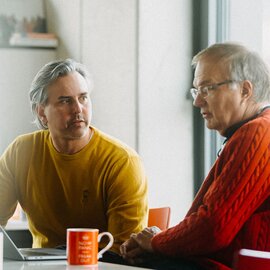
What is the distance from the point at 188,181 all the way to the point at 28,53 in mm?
1117

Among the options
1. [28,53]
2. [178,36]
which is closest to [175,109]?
[178,36]

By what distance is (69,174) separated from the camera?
134 inches

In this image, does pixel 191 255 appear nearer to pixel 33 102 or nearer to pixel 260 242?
pixel 260 242

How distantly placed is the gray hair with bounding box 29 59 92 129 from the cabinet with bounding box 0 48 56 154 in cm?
36

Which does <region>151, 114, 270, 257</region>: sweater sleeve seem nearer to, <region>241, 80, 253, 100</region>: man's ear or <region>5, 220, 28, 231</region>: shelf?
<region>241, 80, 253, 100</region>: man's ear

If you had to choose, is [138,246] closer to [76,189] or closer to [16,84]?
[76,189]

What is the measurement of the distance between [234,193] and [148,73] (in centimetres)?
173

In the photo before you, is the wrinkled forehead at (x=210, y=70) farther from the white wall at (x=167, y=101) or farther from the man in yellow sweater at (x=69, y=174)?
the white wall at (x=167, y=101)

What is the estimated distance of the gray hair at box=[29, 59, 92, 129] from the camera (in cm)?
342

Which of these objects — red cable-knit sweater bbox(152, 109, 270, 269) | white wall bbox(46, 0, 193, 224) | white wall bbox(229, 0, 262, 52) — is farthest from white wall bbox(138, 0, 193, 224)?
red cable-knit sweater bbox(152, 109, 270, 269)

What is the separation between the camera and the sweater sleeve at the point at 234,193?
2.60m

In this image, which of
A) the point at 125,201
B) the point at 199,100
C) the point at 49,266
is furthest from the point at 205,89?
the point at 49,266

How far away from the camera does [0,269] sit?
6.21 feet

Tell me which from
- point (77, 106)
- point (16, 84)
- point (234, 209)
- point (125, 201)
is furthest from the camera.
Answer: point (16, 84)
